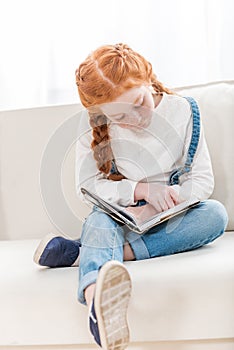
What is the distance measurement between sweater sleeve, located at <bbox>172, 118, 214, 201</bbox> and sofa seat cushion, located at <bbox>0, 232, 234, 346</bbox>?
0.67ft

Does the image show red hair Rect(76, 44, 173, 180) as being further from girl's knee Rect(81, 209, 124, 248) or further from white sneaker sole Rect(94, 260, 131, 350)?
white sneaker sole Rect(94, 260, 131, 350)

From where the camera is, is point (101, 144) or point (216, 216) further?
point (101, 144)

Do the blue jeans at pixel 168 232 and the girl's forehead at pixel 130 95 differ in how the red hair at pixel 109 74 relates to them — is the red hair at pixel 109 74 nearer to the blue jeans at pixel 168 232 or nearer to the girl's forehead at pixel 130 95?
the girl's forehead at pixel 130 95

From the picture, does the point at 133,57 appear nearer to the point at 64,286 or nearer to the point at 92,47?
the point at 64,286

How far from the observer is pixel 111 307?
43.8 inches

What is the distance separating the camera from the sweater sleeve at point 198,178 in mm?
1497

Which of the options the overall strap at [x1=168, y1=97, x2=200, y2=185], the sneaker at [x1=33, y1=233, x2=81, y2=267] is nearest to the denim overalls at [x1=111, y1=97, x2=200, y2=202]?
the overall strap at [x1=168, y1=97, x2=200, y2=185]

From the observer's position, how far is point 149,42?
2125mm

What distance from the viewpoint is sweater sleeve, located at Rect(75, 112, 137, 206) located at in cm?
151

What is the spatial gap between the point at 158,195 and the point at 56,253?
0.28 m

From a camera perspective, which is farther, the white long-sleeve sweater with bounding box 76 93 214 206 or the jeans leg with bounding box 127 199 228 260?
the white long-sleeve sweater with bounding box 76 93 214 206

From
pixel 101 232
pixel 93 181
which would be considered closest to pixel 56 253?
pixel 101 232

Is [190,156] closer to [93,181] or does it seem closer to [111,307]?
[93,181]

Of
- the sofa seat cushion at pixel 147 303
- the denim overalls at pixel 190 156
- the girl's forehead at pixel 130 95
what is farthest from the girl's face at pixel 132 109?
the sofa seat cushion at pixel 147 303
